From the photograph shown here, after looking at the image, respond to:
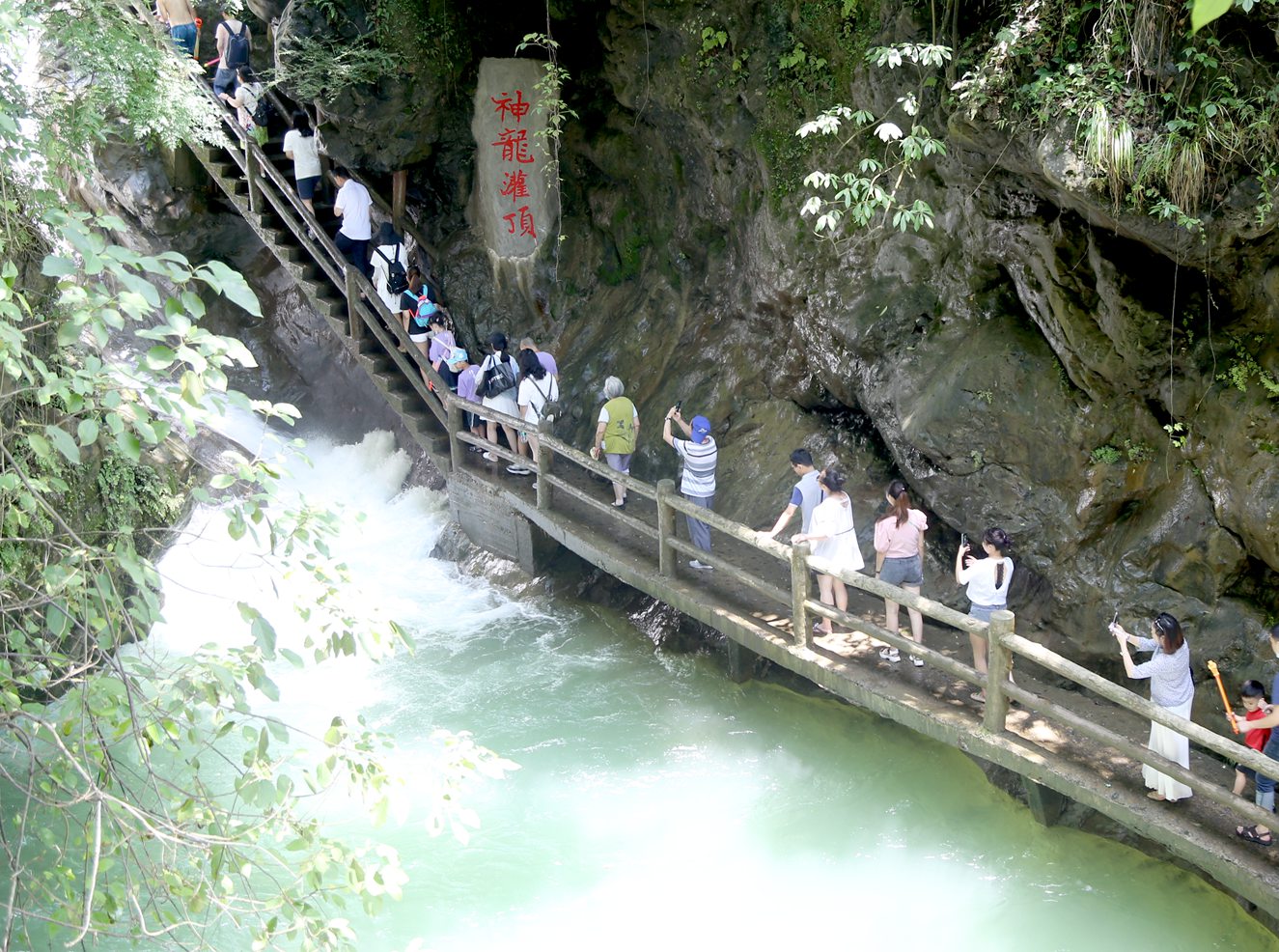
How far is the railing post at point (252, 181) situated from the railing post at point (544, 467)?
4777 millimetres

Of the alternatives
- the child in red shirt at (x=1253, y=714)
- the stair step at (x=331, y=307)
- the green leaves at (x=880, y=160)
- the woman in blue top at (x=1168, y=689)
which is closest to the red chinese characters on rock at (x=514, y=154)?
the stair step at (x=331, y=307)

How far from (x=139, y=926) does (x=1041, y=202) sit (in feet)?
24.5

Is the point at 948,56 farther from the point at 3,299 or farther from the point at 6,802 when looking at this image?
the point at 6,802

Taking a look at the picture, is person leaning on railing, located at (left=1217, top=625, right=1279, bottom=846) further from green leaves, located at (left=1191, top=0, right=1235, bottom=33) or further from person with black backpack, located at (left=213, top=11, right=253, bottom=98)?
person with black backpack, located at (left=213, top=11, right=253, bottom=98)

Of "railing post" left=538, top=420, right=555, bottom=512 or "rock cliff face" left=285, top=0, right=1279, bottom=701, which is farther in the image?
"railing post" left=538, top=420, right=555, bottom=512

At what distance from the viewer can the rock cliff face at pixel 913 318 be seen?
7.69 m

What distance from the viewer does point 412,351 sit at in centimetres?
1198

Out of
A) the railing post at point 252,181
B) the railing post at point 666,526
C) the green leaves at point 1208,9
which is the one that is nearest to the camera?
the green leaves at point 1208,9

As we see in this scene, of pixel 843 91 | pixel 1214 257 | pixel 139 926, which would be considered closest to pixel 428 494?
pixel 843 91

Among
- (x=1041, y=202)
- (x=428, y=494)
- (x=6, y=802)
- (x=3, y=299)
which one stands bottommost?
(x=6, y=802)

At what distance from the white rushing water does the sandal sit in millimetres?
897

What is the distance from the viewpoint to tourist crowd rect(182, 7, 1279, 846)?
6559 mm

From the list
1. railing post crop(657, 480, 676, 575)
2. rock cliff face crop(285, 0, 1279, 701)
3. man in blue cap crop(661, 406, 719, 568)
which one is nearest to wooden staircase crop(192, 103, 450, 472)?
rock cliff face crop(285, 0, 1279, 701)

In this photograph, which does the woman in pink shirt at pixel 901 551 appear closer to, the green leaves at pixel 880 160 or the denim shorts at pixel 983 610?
the denim shorts at pixel 983 610
